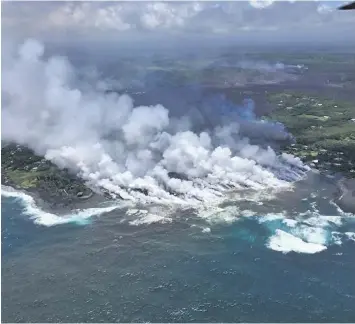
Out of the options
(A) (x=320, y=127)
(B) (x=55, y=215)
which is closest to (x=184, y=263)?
(B) (x=55, y=215)

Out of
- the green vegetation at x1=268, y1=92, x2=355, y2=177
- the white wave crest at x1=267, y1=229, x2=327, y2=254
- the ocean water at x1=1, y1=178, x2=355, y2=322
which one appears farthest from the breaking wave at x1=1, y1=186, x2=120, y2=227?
the green vegetation at x1=268, y1=92, x2=355, y2=177

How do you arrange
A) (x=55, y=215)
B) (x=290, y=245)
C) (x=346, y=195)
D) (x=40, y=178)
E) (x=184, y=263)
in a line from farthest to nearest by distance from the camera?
(x=40, y=178) → (x=346, y=195) → (x=55, y=215) → (x=290, y=245) → (x=184, y=263)

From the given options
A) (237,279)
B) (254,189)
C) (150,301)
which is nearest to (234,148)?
(254,189)

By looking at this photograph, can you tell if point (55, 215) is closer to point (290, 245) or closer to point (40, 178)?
point (40, 178)

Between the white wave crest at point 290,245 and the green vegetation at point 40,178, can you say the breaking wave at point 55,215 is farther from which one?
the white wave crest at point 290,245

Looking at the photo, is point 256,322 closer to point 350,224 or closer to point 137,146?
point 350,224

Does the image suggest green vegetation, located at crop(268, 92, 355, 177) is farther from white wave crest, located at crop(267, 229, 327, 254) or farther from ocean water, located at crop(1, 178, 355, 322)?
white wave crest, located at crop(267, 229, 327, 254)
